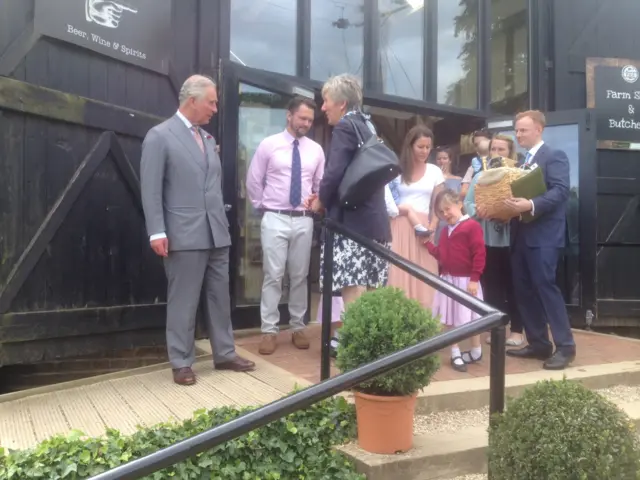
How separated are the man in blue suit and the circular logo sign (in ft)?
9.47

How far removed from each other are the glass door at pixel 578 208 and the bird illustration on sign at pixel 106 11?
3.75m

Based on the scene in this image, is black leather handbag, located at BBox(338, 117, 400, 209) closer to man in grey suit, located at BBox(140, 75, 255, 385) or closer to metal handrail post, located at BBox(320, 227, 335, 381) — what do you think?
metal handrail post, located at BBox(320, 227, 335, 381)

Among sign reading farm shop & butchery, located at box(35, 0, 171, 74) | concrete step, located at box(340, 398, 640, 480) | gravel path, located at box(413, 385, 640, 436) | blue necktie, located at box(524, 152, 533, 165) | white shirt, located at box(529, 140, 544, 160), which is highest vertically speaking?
sign reading farm shop & butchery, located at box(35, 0, 171, 74)

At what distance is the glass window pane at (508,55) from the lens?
6.50m

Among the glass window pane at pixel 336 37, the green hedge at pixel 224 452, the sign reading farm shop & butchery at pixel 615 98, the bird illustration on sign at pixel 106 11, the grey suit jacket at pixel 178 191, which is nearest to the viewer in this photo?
the green hedge at pixel 224 452

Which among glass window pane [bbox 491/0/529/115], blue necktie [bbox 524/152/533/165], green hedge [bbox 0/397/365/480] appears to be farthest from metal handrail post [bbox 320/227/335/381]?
glass window pane [bbox 491/0/529/115]

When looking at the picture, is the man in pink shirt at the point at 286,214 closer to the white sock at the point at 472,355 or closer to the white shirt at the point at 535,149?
the white sock at the point at 472,355

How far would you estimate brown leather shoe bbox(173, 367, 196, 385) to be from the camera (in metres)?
3.29

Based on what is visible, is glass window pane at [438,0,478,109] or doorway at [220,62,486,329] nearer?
doorway at [220,62,486,329]

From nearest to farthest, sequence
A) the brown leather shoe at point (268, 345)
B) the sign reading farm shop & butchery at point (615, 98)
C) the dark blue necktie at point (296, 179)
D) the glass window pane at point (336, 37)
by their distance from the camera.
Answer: the brown leather shoe at point (268, 345) < the dark blue necktie at point (296, 179) < the glass window pane at point (336, 37) < the sign reading farm shop & butchery at point (615, 98)

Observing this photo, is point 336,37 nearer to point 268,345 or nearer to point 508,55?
point 508,55

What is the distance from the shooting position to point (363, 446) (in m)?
2.69

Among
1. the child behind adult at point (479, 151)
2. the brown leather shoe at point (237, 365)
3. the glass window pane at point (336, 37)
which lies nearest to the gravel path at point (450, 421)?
the brown leather shoe at point (237, 365)

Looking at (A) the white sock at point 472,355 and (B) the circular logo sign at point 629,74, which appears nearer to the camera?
(A) the white sock at point 472,355
